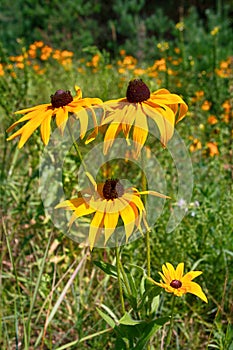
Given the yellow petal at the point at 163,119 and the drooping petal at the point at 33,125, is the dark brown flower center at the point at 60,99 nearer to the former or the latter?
the drooping petal at the point at 33,125

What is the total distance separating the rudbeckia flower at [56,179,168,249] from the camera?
1138 millimetres

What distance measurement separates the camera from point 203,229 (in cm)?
207

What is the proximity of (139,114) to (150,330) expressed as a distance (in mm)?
515

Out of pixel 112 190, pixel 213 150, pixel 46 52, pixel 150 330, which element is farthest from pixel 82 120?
pixel 46 52

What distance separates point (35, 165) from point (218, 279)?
969mm

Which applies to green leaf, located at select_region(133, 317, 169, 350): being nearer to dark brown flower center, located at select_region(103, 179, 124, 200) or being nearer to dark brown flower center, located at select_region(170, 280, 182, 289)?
dark brown flower center, located at select_region(170, 280, 182, 289)

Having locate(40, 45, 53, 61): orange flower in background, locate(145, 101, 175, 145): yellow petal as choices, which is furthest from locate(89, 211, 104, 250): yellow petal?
locate(40, 45, 53, 61): orange flower in background

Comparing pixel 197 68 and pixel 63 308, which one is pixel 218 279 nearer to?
pixel 63 308

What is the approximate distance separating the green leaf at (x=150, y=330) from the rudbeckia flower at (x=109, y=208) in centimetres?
23

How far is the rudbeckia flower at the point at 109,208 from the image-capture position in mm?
1138

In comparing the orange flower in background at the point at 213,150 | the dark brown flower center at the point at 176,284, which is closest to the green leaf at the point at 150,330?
the dark brown flower center at the point at 176,284

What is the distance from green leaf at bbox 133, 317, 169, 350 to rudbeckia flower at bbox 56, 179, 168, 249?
0.77 ft

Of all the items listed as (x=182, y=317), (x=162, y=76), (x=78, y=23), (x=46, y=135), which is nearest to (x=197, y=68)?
(x=162, y=76)

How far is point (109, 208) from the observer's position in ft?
3.83
